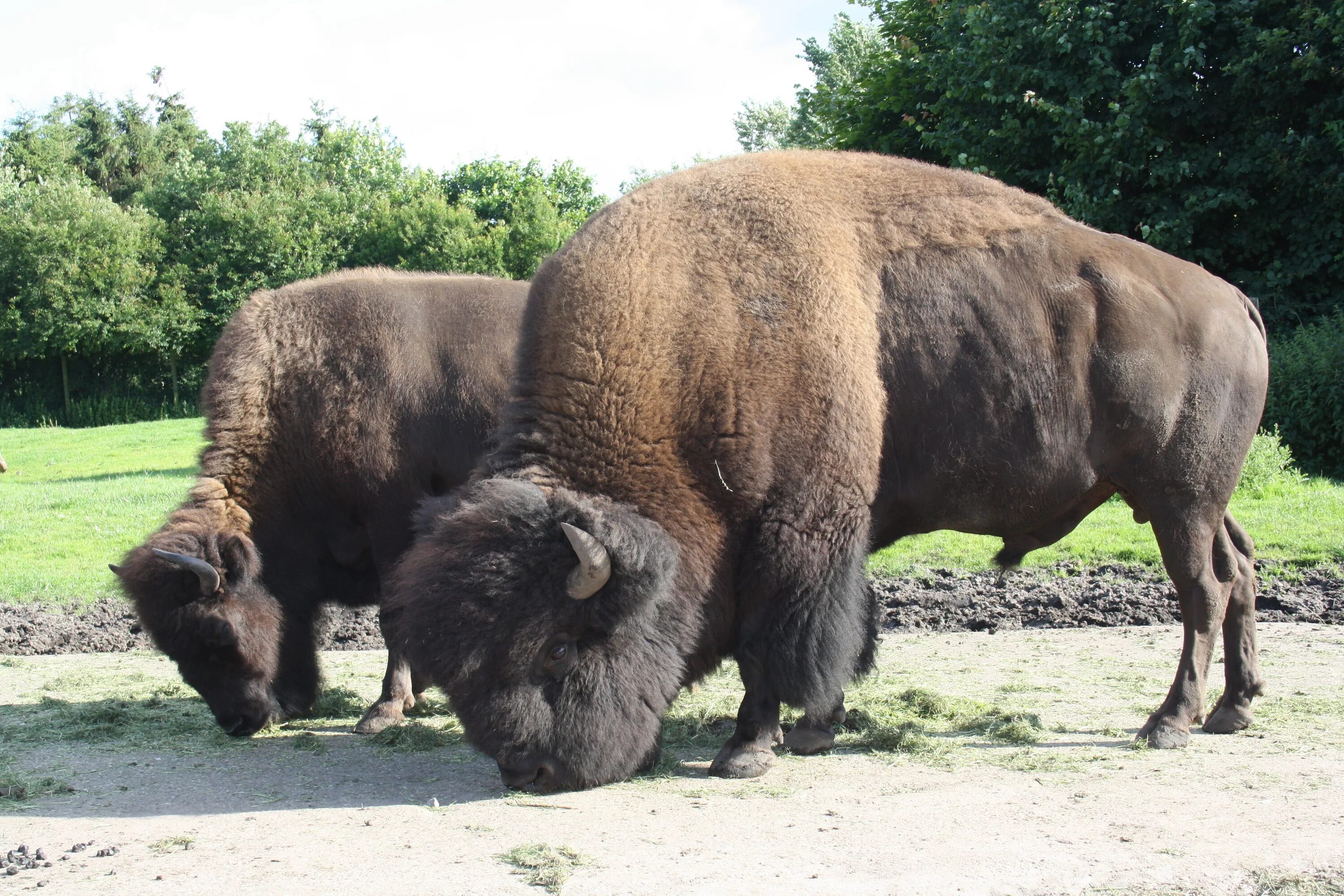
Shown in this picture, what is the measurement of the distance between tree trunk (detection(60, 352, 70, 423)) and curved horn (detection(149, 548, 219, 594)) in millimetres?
33853

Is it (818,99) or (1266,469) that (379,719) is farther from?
(818,99)

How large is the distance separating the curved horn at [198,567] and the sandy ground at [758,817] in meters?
0.86

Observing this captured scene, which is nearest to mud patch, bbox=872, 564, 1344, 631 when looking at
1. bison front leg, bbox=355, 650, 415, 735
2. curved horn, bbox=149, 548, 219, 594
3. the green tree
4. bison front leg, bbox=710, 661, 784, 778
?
bison front leg, bbox=710, 661, 784, 778

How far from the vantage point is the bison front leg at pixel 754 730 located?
5.35 metres

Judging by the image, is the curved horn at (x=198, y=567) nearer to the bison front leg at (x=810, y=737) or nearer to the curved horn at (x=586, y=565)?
the curved horn at (x=586, y=565)

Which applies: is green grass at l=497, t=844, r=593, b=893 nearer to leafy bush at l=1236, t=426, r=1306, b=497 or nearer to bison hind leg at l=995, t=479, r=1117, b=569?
bison hind leg at l=995, t=479, r=1117, b=569

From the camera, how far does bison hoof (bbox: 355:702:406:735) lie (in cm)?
659

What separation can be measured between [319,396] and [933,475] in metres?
3.61

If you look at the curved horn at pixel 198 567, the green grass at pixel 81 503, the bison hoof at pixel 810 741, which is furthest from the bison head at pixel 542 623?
the green grass at pixel 81 503

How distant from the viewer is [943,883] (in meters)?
3.77

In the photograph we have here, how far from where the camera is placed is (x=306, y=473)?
6824 millimetres

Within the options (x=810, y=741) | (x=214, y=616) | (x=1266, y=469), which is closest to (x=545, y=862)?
(x=810, y=741)

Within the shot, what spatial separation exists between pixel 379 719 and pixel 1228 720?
180 inches

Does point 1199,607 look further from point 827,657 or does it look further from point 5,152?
point 5,152
